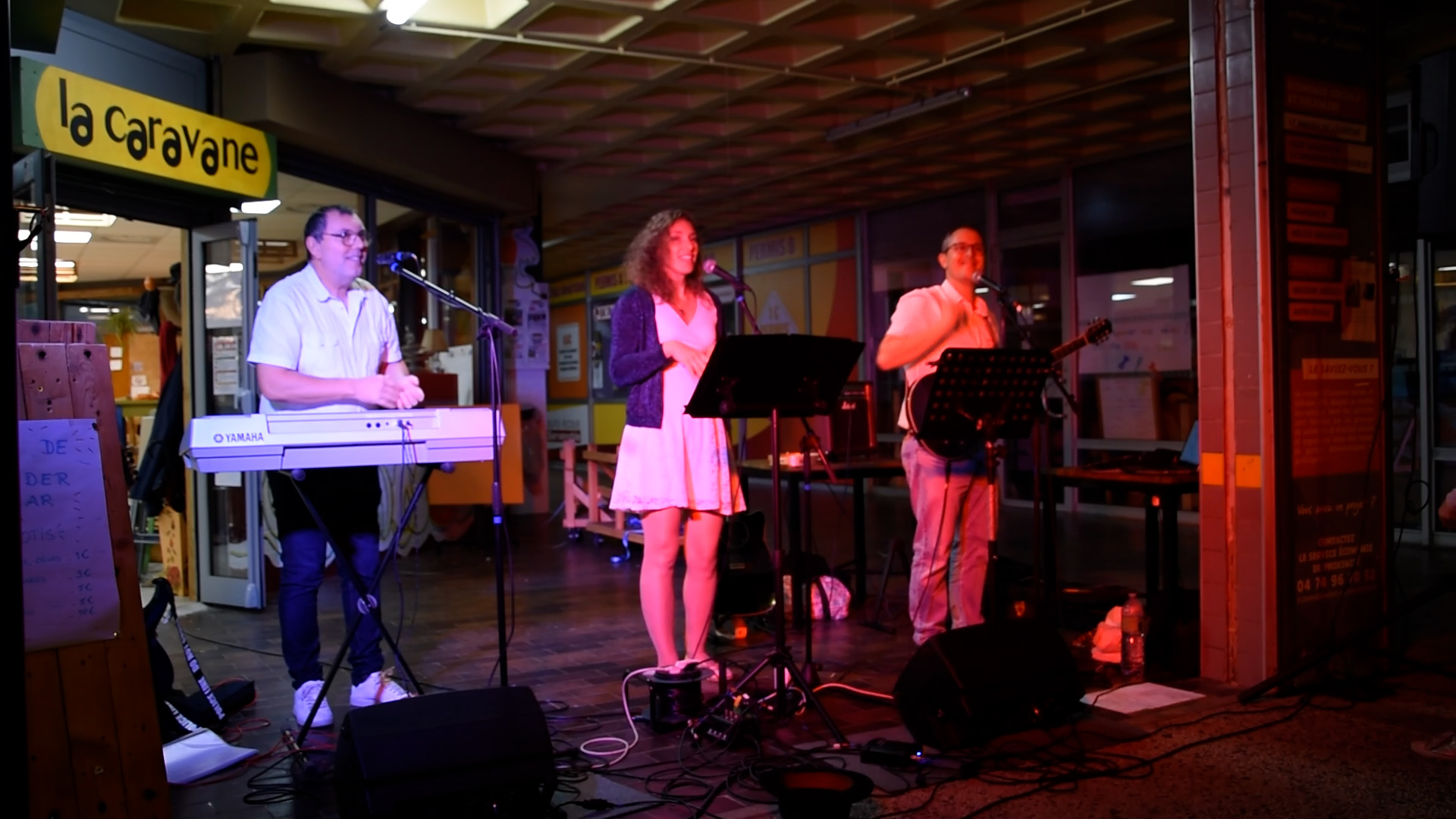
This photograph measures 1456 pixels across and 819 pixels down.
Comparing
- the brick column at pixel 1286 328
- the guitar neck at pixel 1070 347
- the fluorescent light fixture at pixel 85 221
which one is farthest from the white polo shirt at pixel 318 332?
the fluorescent light fixture at pixel 85 221

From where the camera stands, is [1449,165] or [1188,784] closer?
[1188,784]

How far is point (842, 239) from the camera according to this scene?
41.6ft

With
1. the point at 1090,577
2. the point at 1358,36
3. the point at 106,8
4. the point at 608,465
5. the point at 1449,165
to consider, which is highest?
the point at 106,8

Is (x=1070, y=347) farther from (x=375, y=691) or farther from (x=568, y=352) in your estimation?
(x=568, y=352)

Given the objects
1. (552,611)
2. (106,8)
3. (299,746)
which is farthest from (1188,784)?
(106,8)

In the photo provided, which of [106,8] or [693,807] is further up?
[106,8]

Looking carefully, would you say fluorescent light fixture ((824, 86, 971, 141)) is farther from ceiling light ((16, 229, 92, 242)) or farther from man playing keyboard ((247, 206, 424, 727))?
ceiling light ((16, 229, 92, 242))

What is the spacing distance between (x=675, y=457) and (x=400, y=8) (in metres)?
3.31

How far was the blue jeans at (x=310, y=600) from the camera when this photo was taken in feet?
11.7

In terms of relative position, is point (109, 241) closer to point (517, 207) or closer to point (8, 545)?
point (517, 207)

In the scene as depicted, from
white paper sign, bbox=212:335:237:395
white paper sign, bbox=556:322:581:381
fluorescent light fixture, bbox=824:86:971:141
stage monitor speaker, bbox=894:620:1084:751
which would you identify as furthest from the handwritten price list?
white paper sign, bbox=556:322:581:381

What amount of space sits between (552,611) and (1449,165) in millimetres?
4646

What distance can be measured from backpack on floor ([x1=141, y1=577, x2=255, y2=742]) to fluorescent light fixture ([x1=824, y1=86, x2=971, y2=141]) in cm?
587

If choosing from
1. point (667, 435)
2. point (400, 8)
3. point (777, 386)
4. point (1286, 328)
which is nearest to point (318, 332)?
point (667, 435)
